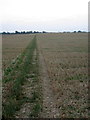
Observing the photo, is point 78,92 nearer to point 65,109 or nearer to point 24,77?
point 65,109

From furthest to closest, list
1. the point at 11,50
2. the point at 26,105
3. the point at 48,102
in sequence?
1. the point at 11,50
2. the point at 48,102
3. the point at 26,105

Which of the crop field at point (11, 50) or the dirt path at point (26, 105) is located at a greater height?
the crop field at point (11, 50)

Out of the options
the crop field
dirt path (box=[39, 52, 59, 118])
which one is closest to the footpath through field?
dirt path (box=[39, 52, 59, 118])

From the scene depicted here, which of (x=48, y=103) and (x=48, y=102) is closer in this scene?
(x=48, y=103)

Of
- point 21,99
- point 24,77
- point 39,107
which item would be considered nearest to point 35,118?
point 39,107

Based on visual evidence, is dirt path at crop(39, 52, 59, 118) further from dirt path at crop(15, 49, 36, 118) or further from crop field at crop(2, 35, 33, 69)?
crop field at crop(2, 35, 33, 69)

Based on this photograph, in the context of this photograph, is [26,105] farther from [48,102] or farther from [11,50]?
[11,50]

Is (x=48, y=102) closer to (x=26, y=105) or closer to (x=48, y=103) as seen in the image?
(x=48, y=103)

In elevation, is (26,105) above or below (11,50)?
below

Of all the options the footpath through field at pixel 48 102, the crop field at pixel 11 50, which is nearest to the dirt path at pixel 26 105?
the footpath through field at pixel 48 102

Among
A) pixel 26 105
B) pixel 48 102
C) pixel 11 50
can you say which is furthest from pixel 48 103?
pixel 11 50

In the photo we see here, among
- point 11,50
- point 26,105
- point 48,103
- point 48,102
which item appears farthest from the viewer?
point 11,50

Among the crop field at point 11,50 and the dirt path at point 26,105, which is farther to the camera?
the crop field at point 11,50

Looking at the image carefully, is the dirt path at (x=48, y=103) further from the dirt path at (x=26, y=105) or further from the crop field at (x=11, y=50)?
the crop field at (x=11, y=50)
